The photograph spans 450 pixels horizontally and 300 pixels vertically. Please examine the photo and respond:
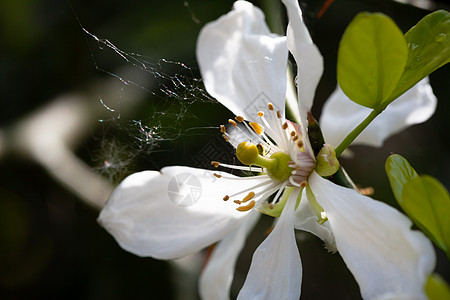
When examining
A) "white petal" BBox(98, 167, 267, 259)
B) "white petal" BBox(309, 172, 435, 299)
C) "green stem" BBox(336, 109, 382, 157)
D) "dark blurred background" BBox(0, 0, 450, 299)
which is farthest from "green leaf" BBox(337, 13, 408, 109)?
"dark blurred background" BBox(0, 0, 450, 299)

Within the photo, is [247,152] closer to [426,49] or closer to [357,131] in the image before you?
[357,131]

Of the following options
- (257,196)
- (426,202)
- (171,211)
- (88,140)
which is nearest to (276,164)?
(257,196)

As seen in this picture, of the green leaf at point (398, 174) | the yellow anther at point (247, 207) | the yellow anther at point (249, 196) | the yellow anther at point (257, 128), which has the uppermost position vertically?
the green leaf at point (398, 174)

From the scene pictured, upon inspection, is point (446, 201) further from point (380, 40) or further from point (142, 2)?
point (142, 2)

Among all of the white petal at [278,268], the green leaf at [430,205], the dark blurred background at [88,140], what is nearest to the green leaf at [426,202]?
the green leaf at [430,205]

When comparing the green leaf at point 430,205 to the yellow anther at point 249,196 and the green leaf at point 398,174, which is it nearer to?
the green leaf at point 398,174

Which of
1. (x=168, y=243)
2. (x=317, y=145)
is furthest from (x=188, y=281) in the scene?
(x=317, y=145)
